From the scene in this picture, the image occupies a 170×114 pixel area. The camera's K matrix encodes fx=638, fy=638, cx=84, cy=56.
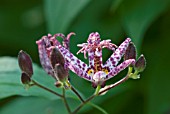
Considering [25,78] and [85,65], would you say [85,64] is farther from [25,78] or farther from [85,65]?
[25,78]

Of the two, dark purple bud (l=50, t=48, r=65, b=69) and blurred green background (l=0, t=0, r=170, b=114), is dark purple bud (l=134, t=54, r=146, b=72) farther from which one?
blurred green background (l=0, t=0, r=170, b=114)

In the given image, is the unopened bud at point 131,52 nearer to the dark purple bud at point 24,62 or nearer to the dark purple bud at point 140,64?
the dark purple bud at point 140,64

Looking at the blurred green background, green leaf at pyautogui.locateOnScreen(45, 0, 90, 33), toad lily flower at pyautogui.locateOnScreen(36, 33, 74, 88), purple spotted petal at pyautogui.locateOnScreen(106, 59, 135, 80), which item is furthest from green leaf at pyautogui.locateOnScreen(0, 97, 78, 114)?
purple spotted petal at pyautogui.locateOnScreen(106, 59, 135, 80)

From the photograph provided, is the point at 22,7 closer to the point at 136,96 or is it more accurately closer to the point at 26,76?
the point at 136,96

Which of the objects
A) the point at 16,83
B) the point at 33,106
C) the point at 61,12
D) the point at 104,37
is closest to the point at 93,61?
the point at 16,83

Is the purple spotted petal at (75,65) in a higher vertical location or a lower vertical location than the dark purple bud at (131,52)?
higher

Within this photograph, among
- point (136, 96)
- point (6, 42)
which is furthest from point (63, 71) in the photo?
point (6, 42)

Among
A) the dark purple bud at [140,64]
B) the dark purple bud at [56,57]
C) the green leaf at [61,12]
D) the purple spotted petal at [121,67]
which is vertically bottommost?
the dark purple bud at [140,64]

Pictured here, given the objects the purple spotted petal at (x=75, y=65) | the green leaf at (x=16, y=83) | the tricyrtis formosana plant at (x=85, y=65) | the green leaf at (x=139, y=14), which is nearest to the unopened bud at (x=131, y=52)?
the tricyrtis formosana plant at (x=85, y=65)
